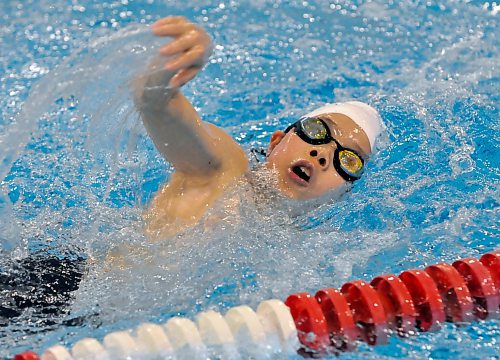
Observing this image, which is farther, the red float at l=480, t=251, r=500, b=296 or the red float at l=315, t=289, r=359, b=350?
the red float at l=480, t=251, r=500, b=296

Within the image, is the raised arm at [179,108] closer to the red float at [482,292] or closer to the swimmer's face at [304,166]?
the swimmer's face at [304,166]

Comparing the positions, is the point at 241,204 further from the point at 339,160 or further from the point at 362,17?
the point at 362,17

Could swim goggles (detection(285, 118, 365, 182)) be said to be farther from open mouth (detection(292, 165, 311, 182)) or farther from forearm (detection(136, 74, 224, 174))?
forearm (detection(136, 74, 224, 174))

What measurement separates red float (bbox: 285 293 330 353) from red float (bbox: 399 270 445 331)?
0.24 metres


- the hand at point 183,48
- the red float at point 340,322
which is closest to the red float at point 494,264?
the red float at point 340,322

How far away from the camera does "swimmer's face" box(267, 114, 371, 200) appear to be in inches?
82.5

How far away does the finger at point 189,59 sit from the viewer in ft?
5.58

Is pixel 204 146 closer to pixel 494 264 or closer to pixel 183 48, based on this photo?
pixel 183 48

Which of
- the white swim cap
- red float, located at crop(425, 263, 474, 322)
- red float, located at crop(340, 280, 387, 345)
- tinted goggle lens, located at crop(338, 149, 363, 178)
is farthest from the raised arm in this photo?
red float, located at crop(425, 263, 474, 322)

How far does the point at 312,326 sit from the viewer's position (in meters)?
1.63

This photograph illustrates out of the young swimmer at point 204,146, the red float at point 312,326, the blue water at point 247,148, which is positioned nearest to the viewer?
the red float at point 312,326

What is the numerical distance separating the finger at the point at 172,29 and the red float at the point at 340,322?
68 cm

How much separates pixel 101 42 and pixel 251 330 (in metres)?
0.80

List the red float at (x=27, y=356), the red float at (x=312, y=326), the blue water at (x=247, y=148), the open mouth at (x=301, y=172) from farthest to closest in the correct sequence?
1. the open mouth at (x=301, y=172)
2. the blue water at (x=247, y=148)
3. the red float at (x=312, y=326)
4. the red float at (x=27, y=356)
